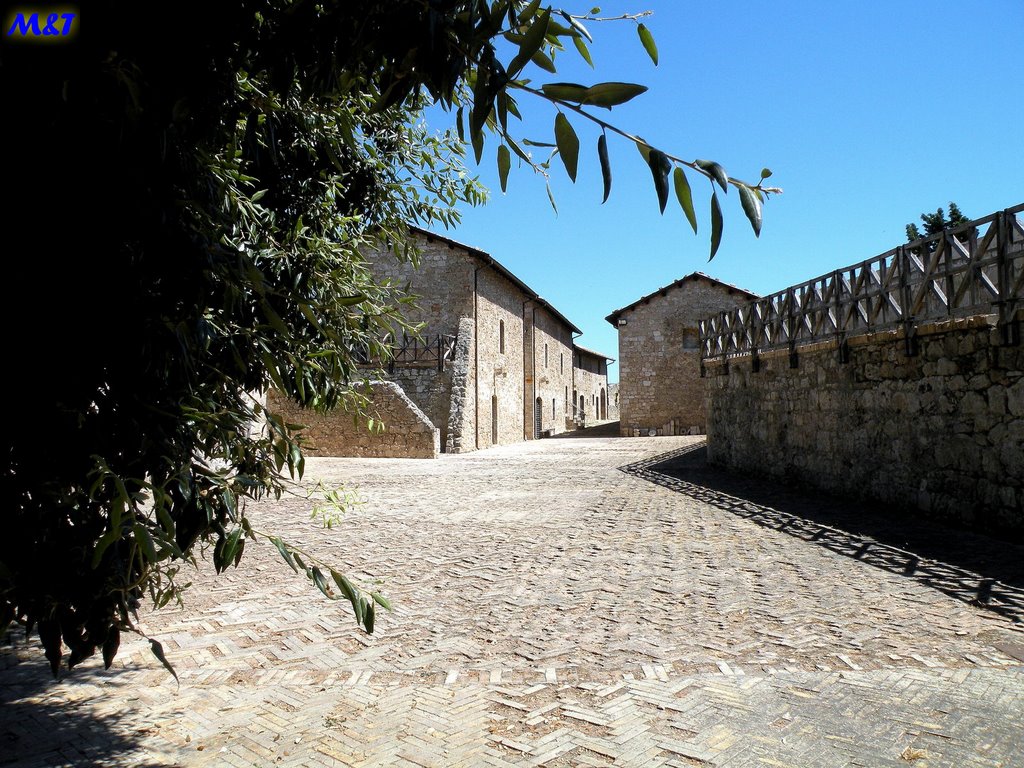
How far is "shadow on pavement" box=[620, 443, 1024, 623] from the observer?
5.25m

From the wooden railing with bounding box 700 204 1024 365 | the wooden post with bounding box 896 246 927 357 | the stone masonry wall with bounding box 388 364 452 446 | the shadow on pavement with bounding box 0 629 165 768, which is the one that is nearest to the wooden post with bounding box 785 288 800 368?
the wooden railing with bounding box 700 204 1024 365

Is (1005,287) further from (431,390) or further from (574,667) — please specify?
(431,390)

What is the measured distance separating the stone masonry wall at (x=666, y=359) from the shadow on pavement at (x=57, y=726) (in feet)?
85.8

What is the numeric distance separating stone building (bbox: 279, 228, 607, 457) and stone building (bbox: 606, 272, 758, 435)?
4538 millimetres

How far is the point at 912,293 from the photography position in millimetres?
8805

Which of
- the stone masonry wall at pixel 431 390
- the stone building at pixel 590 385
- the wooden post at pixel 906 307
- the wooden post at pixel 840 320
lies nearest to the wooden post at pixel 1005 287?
the wooden post at pixel 906 307

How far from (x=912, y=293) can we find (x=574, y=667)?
729 centimetres

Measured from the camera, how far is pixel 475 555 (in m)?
6.73

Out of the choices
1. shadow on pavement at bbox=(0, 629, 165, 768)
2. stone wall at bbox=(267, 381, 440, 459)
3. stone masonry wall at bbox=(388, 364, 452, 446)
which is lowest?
shadow on pavement at bbox=(0, 629, 165, 768)

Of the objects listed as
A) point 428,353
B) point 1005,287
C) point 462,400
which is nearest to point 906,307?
point 1005,287

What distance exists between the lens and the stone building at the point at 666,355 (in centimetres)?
2855

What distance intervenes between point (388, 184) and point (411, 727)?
293 cm

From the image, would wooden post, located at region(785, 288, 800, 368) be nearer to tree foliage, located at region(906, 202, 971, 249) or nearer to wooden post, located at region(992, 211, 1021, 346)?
wooden post, located at region(992, 211, 1021, 346)

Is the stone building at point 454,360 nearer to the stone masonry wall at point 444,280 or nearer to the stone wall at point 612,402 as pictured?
the stone masonry wall at point 444,280
